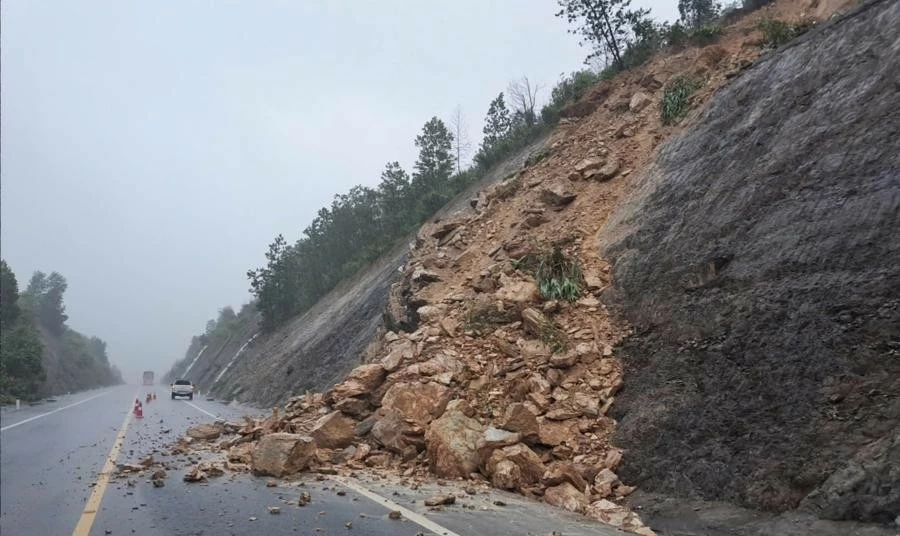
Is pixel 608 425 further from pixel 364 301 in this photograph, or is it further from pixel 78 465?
pixel 364 301

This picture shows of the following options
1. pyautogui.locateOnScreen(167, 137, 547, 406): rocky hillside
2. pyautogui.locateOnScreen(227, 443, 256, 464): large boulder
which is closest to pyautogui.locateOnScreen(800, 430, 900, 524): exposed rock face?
pyautogui.locateOnScreen(227, 443, 256, 464): large boulder

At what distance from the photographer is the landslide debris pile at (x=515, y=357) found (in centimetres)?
766

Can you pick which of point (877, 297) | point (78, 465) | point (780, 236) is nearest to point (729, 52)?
point (780, 236)

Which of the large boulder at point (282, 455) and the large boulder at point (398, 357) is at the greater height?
the large boulder at point (398, 357)

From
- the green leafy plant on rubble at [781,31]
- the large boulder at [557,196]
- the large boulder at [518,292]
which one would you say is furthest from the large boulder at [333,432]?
the green leafy plant on rubble at [781,31]

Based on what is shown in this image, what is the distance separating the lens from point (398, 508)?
617 centimetres

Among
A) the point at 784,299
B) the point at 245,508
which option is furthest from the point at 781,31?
the point at 245,508

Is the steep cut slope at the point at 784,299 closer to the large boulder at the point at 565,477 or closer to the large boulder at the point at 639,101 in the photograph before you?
the large boulder at the point at 565,477

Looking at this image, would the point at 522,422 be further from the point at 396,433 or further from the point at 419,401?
the point at 396,433

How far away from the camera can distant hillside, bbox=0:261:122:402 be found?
1426 inches

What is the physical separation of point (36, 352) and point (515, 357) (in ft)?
138

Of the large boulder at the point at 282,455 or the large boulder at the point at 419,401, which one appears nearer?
the large boulder at the point at 282,455

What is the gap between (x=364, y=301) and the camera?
2686 centimetres

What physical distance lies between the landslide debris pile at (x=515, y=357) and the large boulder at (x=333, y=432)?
0.07ft
